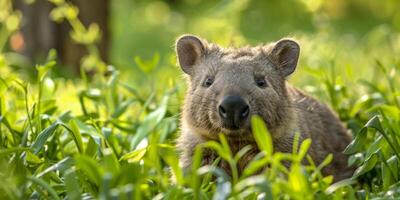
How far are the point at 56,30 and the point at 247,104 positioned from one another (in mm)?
5972

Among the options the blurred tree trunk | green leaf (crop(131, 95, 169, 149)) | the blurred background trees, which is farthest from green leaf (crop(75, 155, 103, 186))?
the blurred tree trunk

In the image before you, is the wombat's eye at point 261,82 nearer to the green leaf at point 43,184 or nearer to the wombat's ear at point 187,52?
the wombat's ear at point 187,52

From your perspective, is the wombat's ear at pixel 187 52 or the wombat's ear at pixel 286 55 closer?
the wombat's ear at pixel 286 55

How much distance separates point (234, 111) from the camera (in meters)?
5.49

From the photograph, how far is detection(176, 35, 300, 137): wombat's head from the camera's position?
560 cm

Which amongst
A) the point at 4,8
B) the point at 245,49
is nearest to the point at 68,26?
the point at 4,8

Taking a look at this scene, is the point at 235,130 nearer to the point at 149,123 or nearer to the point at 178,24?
the point at 149,123

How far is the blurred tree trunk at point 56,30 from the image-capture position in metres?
10.9

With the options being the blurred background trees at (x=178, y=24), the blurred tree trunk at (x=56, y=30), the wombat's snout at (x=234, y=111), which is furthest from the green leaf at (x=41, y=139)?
the blurred tree trunk at (x=56, y=30)

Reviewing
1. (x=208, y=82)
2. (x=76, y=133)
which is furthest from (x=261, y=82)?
→ (x=76, y=133)

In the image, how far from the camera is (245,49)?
6.48m

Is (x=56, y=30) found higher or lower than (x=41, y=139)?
higher

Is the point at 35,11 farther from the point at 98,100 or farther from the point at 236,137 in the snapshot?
the point at 236,137

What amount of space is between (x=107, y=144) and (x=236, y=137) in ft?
2.76
